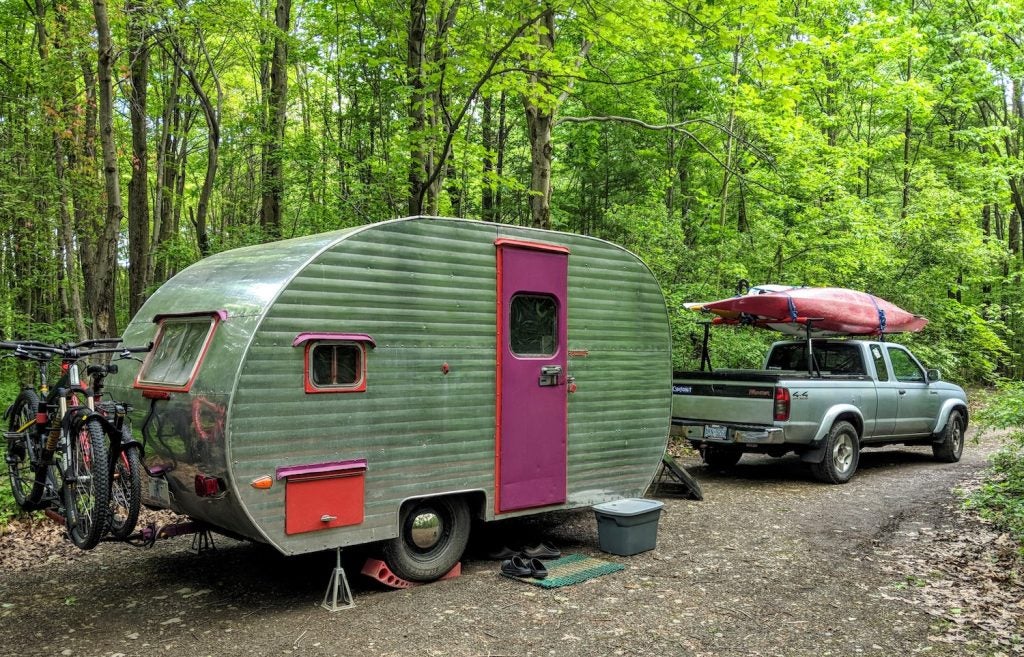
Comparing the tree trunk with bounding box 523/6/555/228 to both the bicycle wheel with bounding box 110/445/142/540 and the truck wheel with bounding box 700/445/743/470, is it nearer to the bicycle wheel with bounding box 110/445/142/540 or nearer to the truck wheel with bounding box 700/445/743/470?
the truck wheel with bounding box 700/445/743/470

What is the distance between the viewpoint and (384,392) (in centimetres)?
583

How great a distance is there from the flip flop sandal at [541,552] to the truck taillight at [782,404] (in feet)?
13.3

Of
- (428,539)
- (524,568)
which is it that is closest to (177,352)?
(428,539)

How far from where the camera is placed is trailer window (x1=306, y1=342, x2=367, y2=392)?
5434 millimetres

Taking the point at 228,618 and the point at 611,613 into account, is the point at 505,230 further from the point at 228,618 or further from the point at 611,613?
the point at 228,618

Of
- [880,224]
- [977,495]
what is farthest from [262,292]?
[880,224]

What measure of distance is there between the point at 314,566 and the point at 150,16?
7877 millimetres

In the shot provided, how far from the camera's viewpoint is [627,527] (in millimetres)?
6879

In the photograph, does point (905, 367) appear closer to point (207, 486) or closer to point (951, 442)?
point (951, 442)

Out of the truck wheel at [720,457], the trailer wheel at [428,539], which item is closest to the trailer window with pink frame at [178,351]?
the trailer wheel at [428,539]

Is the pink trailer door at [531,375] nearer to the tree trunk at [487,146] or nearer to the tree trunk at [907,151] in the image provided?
the tree trunk at [487,146]

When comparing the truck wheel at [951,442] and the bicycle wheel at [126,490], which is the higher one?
the bicycle wheel at [126,490]

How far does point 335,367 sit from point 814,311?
712 cm

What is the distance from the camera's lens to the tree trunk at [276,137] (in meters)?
13.6
